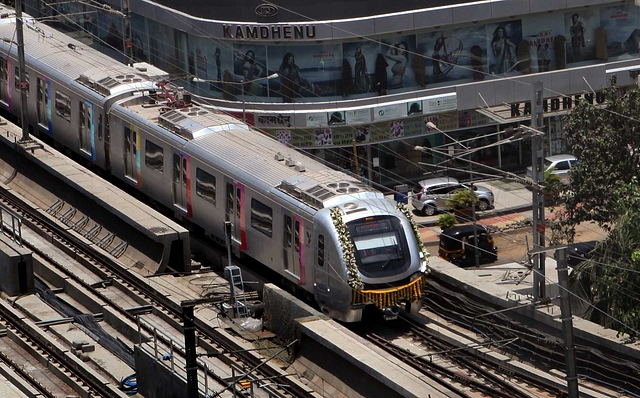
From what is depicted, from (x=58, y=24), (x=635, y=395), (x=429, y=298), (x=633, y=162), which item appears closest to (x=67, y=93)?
(x=429, y=298)

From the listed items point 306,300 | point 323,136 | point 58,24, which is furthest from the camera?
point 58,24

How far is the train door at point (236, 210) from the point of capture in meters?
34.3

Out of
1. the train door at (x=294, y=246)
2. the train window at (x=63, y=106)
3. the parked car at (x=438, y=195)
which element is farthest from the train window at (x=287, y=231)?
the parked car at (x=438, y=195)

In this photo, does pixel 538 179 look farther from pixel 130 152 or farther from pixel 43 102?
pixel 43 102

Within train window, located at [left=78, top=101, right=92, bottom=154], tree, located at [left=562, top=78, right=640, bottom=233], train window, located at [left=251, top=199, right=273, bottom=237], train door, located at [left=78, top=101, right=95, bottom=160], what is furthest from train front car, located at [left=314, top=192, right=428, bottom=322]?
train window, located at [left=78, top=101, right=92, bottom=154]

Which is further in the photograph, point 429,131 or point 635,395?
point 429,131

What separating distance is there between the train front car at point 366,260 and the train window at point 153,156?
24.5 feet

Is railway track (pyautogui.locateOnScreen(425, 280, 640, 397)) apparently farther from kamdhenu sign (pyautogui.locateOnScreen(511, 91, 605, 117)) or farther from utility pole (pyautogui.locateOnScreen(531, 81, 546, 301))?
kamdhenu sign (pyautogui.locateOnScreen(511, 91, 605, 117))

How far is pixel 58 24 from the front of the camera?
65562mm

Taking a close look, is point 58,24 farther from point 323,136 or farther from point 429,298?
point 429,298

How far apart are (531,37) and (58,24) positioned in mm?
23100

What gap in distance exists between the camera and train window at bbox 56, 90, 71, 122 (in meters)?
42.2

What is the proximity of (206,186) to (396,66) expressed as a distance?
17.5m

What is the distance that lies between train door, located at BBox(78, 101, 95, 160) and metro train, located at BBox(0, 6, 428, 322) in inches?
1.8
